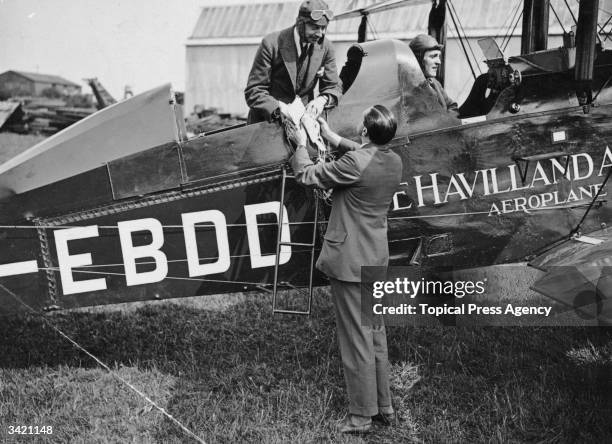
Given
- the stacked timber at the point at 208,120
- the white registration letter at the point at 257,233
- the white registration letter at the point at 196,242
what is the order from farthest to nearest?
the stacked timber at the point at 208,120 → the white registration letter at the point at 257,233 → the white registration letter at the point at 196,242

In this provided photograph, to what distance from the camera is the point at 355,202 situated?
3715 millimetres

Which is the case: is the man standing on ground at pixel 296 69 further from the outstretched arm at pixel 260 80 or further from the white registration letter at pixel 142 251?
the white registration letter at pixel 142 251

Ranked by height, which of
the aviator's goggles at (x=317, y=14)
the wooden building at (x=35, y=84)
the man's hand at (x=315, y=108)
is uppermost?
the wooden building at (x=35, y=84)

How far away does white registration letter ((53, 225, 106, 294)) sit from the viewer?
413 centimetres

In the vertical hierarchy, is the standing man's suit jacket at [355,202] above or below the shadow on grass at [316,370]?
above

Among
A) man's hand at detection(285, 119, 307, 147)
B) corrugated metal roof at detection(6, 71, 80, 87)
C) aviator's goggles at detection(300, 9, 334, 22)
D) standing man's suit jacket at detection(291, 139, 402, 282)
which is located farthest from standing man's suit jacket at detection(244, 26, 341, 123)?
corrugated metal roof at detection(6, 71, 80, 87)

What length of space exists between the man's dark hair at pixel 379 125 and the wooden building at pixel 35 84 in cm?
4108

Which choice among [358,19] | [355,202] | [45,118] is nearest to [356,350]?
[355,202]

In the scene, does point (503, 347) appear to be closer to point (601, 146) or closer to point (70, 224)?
point (601, 146)

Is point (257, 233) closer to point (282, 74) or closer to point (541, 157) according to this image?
point (282, 74)

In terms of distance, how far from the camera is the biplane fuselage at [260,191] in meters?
4.16

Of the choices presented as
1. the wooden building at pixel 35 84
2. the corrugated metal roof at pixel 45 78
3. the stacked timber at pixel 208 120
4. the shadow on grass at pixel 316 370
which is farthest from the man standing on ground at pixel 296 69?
the corrugated metal roof at pixel 45 78

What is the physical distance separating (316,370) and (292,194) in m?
1.45

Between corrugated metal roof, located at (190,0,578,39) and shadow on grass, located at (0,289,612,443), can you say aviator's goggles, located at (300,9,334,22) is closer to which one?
shadow on grass, located at (0,289,612,443)
